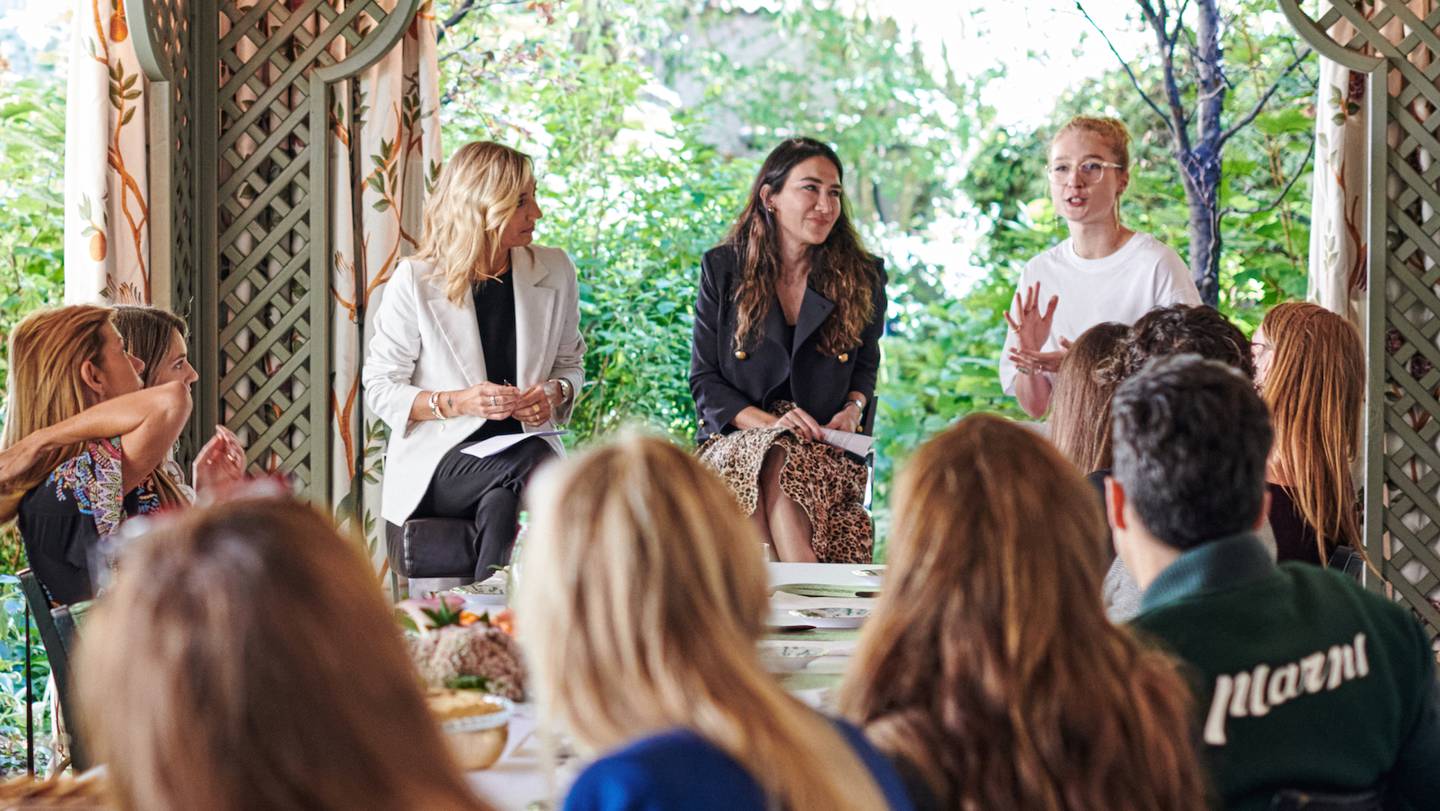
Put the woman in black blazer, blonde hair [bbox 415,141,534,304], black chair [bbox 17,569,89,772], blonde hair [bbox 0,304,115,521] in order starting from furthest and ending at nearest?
the woman in black blazer < blonde hair [bbox 415,141,534,304] < blonde hair [bbox 0,304,115,521] < black chair [bbox 17,569,89,772]

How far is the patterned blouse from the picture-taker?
255cm

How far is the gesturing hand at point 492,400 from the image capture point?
3.80 m

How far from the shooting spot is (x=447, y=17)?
683cm

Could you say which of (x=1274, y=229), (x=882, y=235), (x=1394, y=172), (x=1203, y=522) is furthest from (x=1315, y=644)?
(x=882, y=235)

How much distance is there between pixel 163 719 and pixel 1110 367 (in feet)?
6.45

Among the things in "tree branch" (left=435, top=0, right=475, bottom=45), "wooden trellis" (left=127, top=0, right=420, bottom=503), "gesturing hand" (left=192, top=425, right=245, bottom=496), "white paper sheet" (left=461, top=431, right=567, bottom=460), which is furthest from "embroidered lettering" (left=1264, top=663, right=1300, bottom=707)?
"tree branch" (left=435, top=0, right=475, bottom=45)

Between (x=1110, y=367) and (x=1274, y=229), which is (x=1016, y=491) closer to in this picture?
(x=1110, y=367)

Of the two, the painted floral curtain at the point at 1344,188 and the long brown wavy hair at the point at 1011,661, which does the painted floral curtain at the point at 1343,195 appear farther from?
the long brown wavy hair at the point at 1011,661

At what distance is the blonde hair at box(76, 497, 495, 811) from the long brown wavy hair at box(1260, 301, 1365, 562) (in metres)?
1.98

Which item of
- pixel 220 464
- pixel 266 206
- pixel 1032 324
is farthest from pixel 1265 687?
pixel 266 206

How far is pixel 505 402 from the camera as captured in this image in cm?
380

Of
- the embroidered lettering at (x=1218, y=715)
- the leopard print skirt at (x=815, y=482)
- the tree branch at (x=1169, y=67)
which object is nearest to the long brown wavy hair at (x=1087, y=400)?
the embroidered lettering at (x=1218, y=715)

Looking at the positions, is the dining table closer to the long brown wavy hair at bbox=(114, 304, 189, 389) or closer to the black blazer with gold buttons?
the long brown wavy hair at bbox=(114, 304, 189, 389)

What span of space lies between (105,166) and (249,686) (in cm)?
361
